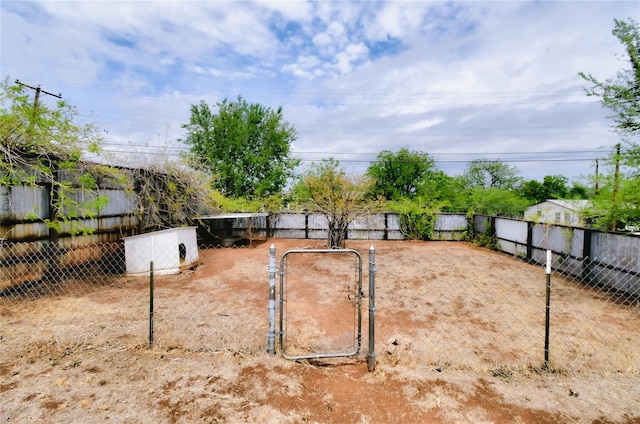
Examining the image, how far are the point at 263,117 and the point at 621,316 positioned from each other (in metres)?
23.4

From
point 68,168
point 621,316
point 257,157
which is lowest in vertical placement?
point 621,316

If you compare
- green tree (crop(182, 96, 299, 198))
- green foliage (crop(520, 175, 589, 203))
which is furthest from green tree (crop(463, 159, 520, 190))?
green tree (crop(182, 96, 299, 198))

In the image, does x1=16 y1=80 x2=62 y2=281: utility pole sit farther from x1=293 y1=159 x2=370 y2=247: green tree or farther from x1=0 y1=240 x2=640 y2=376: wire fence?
x1=293 y1=159 x2=370 y2=247: green tree

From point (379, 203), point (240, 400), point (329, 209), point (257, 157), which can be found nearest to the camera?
point (240, 400)

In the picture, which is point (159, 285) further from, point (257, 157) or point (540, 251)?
point (257, 157)

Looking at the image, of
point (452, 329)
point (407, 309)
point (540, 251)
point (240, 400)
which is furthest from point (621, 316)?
point (240, 400)

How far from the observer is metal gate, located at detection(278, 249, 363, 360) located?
3.87 m

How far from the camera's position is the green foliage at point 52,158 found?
5.93 meters

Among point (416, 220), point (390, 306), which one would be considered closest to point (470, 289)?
point (390, 306)

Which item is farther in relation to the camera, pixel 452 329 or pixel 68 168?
pixel 68 168

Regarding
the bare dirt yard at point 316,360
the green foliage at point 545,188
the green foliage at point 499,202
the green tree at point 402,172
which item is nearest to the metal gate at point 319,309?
the bare dirt yard at point 316,360

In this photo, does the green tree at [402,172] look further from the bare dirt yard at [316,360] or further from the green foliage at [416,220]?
the bare dirt yard at [316,360]

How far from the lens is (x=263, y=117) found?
2497cm

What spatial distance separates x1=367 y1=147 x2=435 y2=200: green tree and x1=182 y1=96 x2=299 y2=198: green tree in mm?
12718
